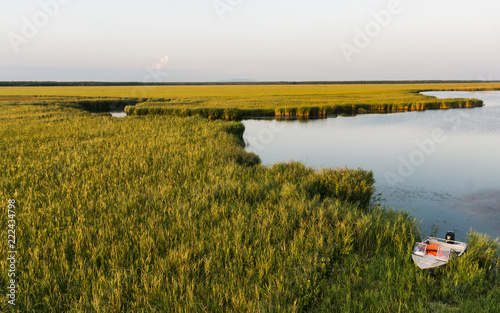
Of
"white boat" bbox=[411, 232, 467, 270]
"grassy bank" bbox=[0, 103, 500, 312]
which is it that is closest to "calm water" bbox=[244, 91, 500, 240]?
"white boat" bbox=[411, 232, 467, 270]

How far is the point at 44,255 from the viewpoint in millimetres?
4441

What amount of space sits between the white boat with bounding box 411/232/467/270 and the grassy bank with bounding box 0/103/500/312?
0.12 m

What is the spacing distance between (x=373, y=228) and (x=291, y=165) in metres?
5.12

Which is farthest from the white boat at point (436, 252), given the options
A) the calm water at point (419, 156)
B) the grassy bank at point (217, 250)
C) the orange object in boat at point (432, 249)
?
the calm water at point (419, 156)

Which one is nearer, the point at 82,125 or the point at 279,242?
the point at 279,242

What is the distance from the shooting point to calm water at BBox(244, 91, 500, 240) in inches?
369

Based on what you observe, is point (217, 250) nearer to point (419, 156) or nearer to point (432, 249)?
point (432, 249)

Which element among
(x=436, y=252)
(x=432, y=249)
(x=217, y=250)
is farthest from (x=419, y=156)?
Answer: (x=217, y=250)

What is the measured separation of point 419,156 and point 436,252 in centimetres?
1353

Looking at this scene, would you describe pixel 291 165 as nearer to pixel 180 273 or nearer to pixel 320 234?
pixel 320 234

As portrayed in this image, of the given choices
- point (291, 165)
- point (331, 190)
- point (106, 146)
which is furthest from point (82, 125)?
point (331, 190)

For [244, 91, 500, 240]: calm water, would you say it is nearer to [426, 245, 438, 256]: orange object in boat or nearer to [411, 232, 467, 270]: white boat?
[411, 232, 467, 270]: white boat

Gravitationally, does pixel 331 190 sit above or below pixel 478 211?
above

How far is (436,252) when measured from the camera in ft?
15.4
